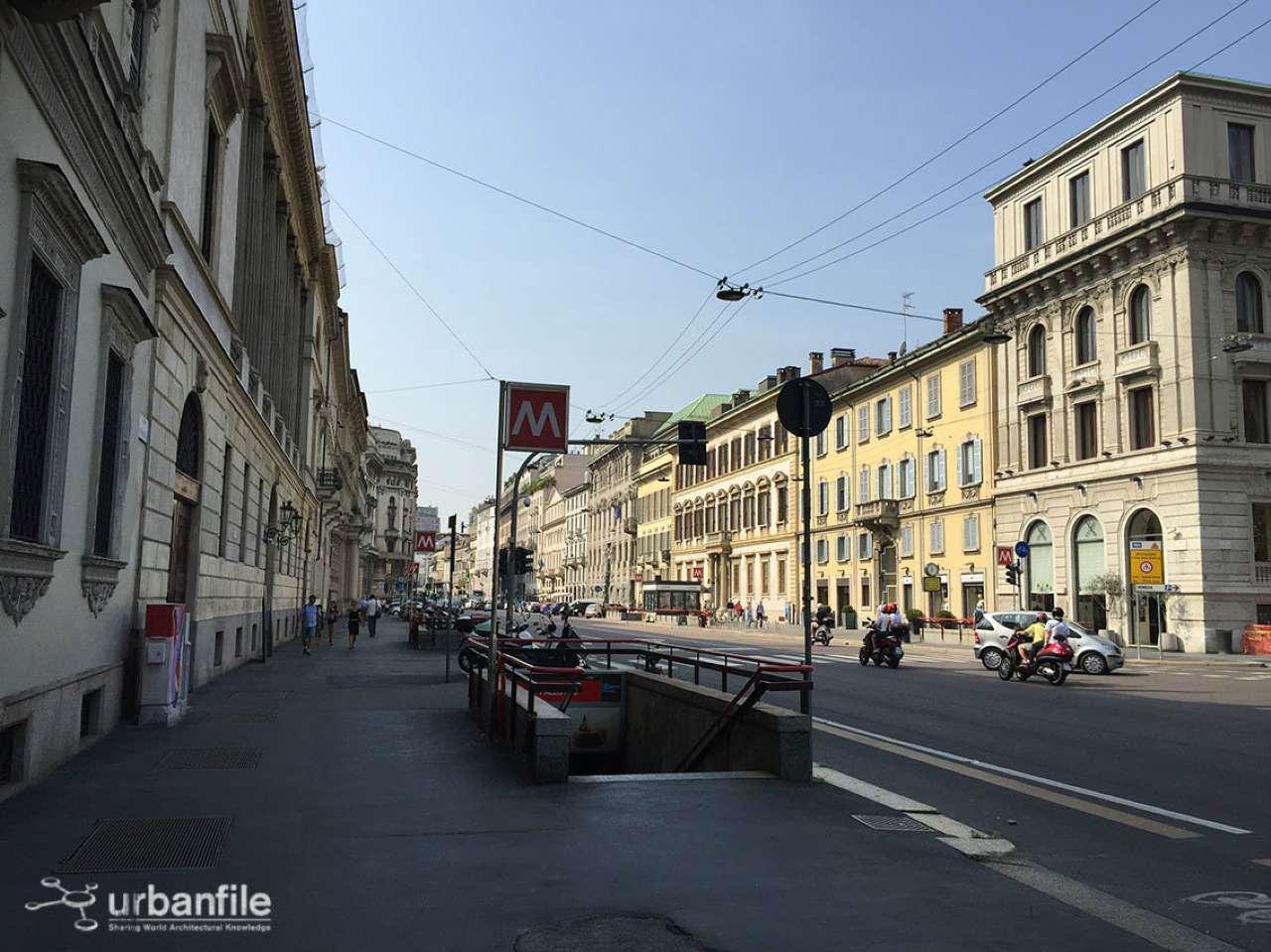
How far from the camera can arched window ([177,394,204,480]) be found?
16.7 meters

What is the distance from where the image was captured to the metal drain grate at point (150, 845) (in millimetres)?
6125

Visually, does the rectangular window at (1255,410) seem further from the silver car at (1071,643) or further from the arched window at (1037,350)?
the silver car at (1071,643)

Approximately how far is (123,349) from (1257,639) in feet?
112

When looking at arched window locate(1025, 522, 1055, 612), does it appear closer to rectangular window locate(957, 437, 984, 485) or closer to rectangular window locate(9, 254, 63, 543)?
rectangular window locate(957, 437, 984, 485)

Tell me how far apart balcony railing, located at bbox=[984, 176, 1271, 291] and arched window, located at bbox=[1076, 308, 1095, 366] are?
2.40 m

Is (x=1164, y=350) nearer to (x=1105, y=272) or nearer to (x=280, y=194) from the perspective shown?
(x=1105, y=272)

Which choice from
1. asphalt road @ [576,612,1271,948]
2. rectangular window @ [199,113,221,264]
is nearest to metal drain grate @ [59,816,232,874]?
asphalt road @ [576,612,1271,948]

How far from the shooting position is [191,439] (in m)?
17.3

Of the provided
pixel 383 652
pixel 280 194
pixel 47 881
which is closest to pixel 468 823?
pixel 47 881

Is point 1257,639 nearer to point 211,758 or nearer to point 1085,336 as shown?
point 1085,336

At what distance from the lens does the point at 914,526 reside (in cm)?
5112

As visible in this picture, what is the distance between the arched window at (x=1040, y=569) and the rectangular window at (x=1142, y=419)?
17.4ft

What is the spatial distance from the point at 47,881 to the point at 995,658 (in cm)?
2504

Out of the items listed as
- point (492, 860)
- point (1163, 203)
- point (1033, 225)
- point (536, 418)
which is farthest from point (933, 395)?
point (492, 860)
